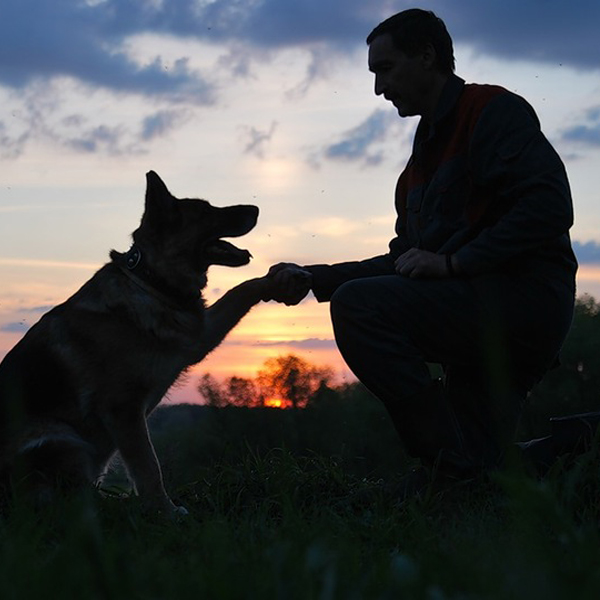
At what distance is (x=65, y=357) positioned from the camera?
521 centimetres

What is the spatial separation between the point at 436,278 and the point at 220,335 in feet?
5.32

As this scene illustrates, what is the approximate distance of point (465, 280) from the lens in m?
4.82

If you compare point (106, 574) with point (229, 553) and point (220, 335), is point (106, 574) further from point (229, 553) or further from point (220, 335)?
point (220, 335)

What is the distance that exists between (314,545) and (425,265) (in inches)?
118

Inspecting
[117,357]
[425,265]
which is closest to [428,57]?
[425,265]

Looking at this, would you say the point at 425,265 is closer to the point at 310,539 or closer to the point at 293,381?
the point at 310,539

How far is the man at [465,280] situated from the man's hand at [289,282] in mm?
889

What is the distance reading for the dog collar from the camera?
18.0ft

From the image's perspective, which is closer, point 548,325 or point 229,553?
point 229,553

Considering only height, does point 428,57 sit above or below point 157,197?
above

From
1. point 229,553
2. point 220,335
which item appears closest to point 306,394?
point 220,335

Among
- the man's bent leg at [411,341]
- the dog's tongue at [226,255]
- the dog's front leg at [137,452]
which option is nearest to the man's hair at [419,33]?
the man's bent leg at [411,341]

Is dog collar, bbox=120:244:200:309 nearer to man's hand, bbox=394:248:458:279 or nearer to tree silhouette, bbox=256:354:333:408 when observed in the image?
man's hand, bbox=394:248:458:279

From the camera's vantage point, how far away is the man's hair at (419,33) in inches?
206
